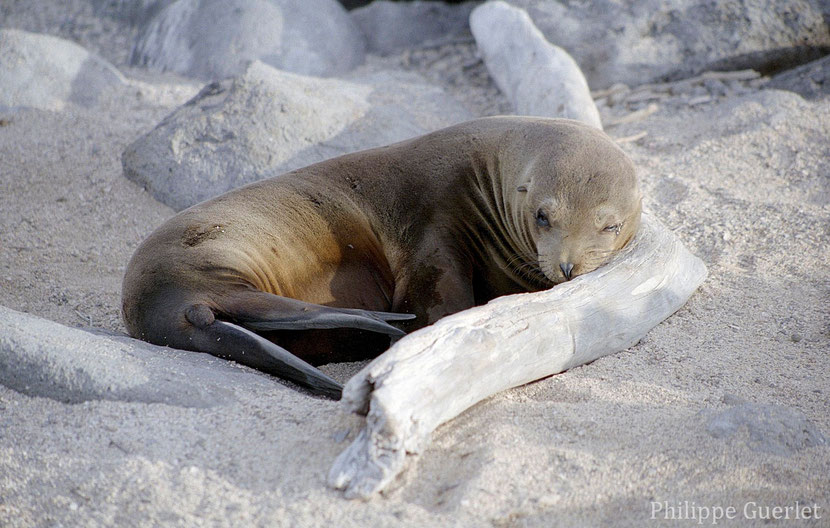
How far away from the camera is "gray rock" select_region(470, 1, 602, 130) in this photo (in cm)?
566

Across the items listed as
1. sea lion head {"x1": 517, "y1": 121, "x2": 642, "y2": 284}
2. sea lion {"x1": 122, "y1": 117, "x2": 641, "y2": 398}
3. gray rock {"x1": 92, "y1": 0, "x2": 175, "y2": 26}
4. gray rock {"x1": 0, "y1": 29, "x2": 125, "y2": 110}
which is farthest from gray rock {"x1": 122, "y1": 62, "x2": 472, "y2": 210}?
gray rock {"x1": 92, "y1": 0, "x2": 175, "y2": 26}

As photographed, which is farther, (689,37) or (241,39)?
(241,39)

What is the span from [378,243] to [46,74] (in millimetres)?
4301

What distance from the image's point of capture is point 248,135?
211 inches

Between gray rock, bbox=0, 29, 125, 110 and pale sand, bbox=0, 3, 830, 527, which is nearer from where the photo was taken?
pale sand, bbox=0, 3, 830, 527

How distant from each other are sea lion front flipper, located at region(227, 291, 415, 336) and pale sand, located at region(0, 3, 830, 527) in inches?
9.7

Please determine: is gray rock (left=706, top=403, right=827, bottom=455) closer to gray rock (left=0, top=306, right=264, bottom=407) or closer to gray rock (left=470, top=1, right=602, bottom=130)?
gray rock (left=0, top=306, right=264, bottom=407)

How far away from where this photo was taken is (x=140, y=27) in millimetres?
9125

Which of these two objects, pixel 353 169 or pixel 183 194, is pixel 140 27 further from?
pixel 353 169

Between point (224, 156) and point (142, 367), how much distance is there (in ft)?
8.72

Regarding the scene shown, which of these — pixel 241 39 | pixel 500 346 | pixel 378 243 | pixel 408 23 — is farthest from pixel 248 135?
pixel 408 23

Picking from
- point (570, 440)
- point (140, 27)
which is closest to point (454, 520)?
point (570, 440)

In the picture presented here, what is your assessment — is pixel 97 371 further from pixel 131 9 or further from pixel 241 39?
pixel 131 9

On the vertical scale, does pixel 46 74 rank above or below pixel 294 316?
below
